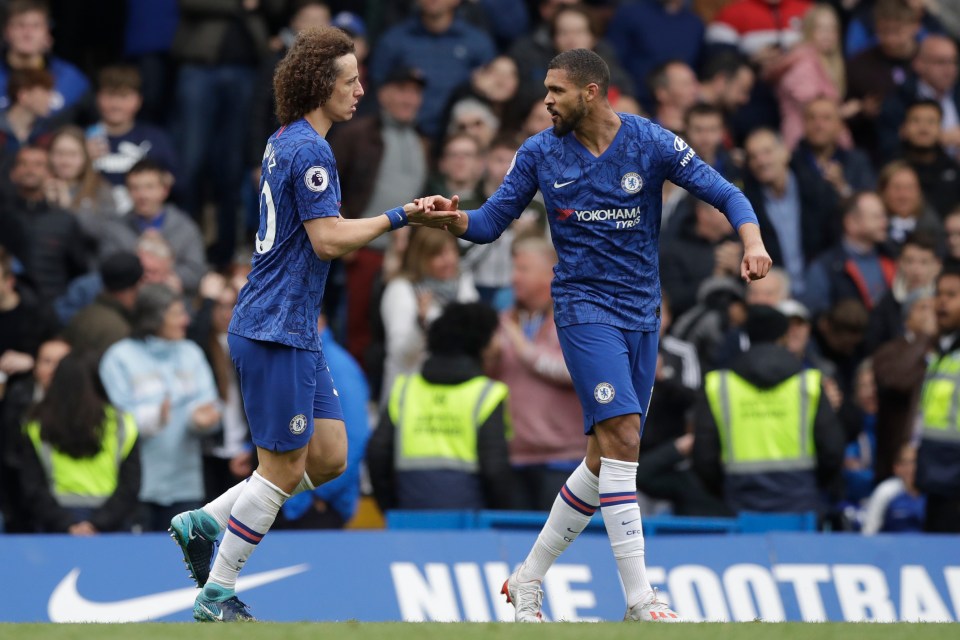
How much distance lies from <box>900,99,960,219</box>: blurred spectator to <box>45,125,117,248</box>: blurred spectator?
683cm

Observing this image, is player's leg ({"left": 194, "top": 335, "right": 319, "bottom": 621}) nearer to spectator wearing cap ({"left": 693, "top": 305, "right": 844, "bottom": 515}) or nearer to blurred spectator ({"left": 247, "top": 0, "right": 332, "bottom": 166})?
spectator wearing cap ({"left": 693, "top": 305, "right": 844, "bottom": 515})

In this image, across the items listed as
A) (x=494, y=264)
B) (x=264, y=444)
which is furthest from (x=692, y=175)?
(x=494, y=264)

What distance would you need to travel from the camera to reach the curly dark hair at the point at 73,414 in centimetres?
1055

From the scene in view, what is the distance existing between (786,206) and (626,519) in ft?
22.4

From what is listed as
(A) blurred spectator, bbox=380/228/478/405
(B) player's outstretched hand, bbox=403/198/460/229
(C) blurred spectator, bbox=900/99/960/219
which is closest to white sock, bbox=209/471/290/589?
(B) player's outstretched hand, bbox=403/198/460/229

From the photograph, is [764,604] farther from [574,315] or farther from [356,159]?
[356,159]

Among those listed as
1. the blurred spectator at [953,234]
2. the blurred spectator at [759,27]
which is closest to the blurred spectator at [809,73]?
the blurred spectator at [759,27]

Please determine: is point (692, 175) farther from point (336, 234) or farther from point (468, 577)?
point (468, 577)

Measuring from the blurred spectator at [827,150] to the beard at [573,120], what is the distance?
710 centimetres

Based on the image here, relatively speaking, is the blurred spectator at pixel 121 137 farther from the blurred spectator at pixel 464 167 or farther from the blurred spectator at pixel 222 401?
the blurred spectator at pixel 464 167

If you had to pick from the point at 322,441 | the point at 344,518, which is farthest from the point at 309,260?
the point at 344,518

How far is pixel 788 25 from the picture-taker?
53.3ft

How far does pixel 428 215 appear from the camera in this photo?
25.1 feet

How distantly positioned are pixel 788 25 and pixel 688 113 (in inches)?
102
